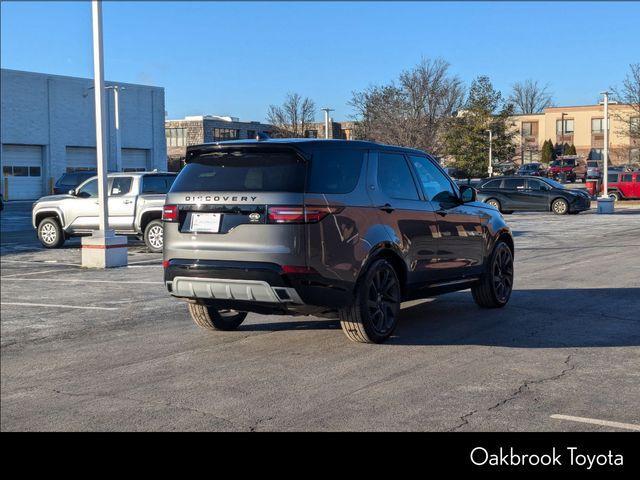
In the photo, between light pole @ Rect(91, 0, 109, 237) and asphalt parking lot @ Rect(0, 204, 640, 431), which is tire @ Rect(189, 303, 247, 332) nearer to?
asphalt parking lot @ Rect(0, 204, 640, 431)

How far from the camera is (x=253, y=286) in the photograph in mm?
7324

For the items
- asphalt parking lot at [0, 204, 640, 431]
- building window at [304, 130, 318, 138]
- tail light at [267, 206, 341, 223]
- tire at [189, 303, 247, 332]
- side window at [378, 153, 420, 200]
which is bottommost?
asphalt parking lot at [0, 204, 640, 431]

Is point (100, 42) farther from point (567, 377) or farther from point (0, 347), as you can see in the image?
point (567, 377)

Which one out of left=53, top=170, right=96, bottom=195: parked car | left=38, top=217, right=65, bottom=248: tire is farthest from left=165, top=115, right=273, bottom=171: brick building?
left=38, top=217, right=65, bottom=248: tire

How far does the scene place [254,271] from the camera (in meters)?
7.29

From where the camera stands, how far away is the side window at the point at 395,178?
27.6 ft

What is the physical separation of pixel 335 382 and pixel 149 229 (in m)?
12.1

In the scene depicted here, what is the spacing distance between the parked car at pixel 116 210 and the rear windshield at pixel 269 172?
1026 centimetres

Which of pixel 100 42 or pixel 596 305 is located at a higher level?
pixel 100 42

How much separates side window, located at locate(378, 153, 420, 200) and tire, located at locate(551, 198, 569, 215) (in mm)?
26527

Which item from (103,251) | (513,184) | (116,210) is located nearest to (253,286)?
(103,251)

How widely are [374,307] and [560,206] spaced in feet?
91.1

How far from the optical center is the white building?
55.1 metres

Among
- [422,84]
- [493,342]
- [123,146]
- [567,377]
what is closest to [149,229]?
[493,342]
